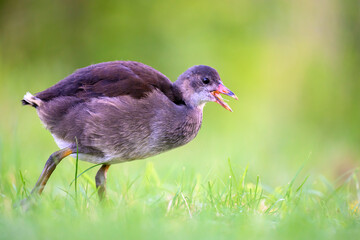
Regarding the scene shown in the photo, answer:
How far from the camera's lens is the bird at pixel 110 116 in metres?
3.88

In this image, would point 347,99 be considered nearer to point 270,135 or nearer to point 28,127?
point 270,135

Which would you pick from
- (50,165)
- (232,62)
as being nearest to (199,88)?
(50,165)

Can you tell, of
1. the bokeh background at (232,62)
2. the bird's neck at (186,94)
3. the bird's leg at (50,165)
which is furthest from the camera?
the bokeh background at (232,62)

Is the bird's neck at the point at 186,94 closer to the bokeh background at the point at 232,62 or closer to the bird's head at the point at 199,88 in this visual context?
the bird's head at the point at 199,88

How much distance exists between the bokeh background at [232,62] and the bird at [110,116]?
5.04ft

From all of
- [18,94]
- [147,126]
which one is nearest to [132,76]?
[147,126]

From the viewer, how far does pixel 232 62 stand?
1173cm

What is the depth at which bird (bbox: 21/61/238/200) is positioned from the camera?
3875mm

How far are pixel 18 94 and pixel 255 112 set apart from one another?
4.61m

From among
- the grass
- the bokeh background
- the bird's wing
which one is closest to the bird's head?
the bird's wing

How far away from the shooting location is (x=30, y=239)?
2492mm

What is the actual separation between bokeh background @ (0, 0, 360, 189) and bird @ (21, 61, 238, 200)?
5.04 ft

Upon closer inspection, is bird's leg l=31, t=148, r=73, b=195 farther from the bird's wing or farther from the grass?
the bird's wing

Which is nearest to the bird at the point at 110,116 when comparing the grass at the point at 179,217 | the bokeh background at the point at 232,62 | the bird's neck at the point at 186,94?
the bird's neck at the point at 186,94
